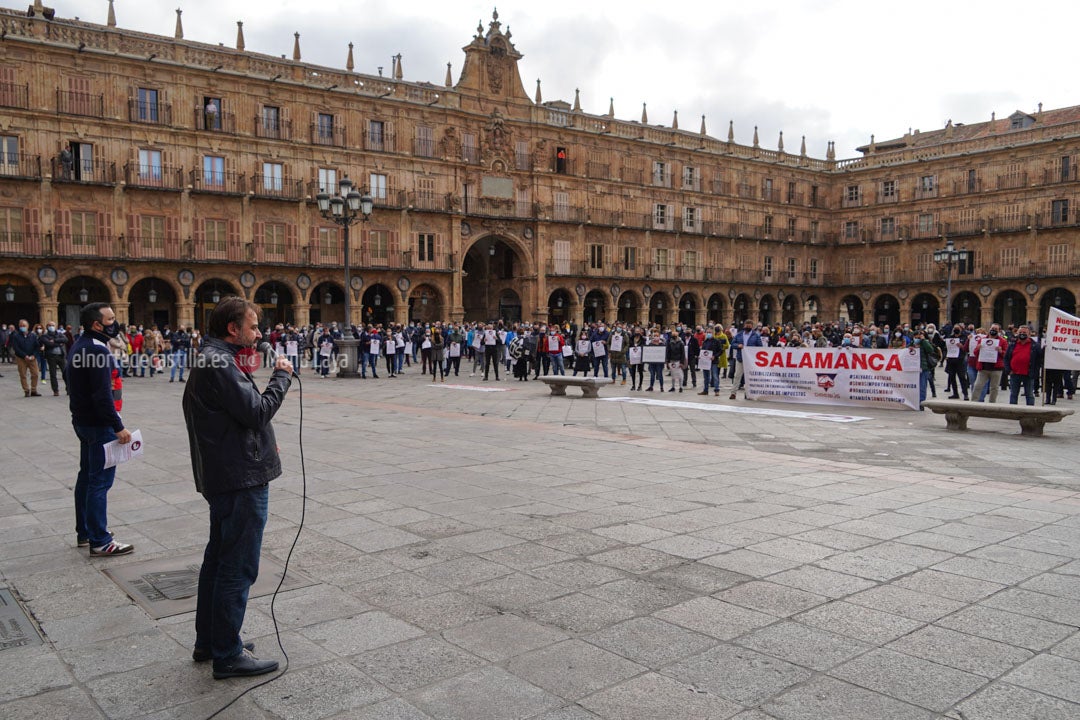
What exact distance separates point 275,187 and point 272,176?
503mm

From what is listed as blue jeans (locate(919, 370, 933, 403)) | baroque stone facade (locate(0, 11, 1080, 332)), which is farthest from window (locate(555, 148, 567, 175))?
blue jeans (locate(919, 370, 933, 403))

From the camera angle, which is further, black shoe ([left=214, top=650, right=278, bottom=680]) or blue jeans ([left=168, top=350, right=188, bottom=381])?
blue jeans ([left=168, top=350, right=188, bottom=381])

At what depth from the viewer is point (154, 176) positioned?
3306 centimetres

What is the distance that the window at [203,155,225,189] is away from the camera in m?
34.2

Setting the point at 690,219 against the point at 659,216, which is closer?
the point at 659,216

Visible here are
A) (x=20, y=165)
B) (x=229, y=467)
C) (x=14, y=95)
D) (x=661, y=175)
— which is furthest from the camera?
(x=661, y=175)

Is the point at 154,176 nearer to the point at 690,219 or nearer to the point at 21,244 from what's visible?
the point at 21,244

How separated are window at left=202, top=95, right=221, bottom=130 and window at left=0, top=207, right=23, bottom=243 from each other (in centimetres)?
785

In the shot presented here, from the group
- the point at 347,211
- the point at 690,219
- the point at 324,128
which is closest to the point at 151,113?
the point at 324,128

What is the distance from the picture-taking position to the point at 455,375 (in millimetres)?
24734

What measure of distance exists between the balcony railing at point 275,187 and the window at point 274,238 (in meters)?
1.25

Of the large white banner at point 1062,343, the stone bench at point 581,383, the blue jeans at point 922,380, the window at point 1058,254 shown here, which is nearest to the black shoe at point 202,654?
the stone bench at point 581,383

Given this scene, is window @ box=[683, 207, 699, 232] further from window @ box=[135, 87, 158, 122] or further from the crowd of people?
window @ box=[135, 87, 158, 122]

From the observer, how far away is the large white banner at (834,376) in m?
14.3
